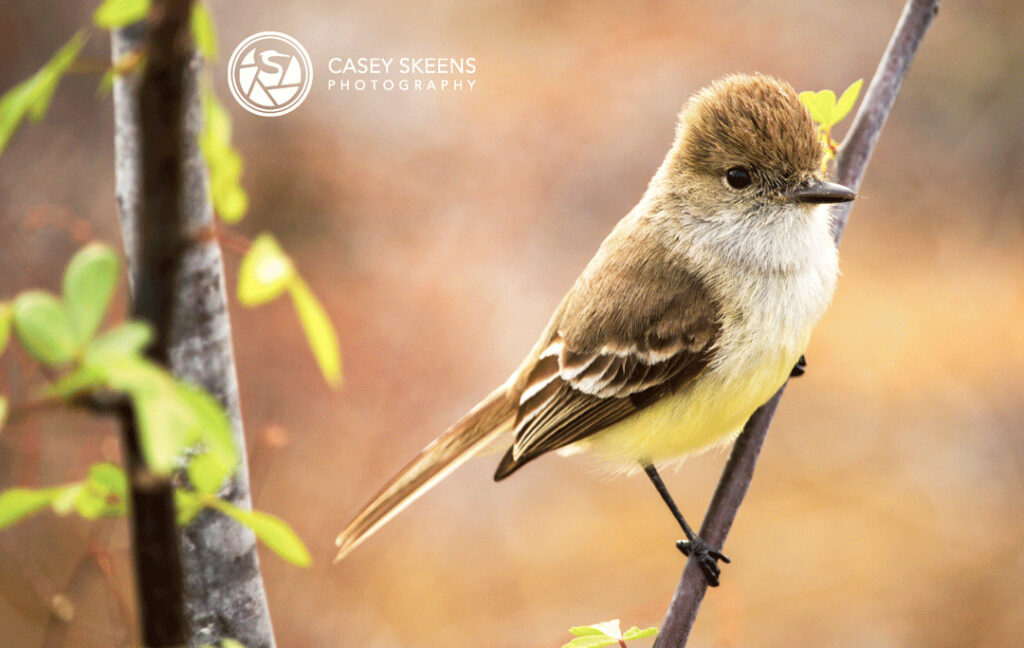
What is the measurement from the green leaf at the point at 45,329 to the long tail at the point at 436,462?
4.52 ft

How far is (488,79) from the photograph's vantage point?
4715mm

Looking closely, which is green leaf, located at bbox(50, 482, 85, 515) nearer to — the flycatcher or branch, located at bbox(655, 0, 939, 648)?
branch, located at bbox(655, 0, 939, 648)

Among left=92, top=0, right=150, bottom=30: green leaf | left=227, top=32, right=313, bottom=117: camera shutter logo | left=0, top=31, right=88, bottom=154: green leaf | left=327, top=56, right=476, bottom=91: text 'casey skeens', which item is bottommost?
left=0, top=31, right=88, bottom=154: green leaf

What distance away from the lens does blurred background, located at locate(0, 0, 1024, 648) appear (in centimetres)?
378

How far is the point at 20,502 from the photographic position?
601mm

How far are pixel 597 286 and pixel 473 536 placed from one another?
2062mm

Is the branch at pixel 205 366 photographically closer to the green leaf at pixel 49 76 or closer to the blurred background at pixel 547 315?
the green leaf at pixel 49 76

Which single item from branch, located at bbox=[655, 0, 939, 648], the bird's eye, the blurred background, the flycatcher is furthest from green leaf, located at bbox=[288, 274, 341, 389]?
the blurred background

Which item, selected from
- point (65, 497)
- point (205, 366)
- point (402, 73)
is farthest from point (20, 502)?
point (402, 73)

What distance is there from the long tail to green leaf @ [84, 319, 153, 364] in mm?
1410

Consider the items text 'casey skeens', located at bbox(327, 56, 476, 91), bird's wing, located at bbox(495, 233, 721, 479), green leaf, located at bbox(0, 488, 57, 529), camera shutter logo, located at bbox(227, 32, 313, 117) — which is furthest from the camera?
text 'casey skeens', located at bbox(327, 56, 476, 91)

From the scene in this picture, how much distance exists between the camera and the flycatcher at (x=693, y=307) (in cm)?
192

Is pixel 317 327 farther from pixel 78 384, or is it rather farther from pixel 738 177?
pixel 738 177

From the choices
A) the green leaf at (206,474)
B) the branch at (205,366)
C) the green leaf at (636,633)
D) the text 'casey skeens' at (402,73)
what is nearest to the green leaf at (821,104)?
the green leaf at (636,633)
